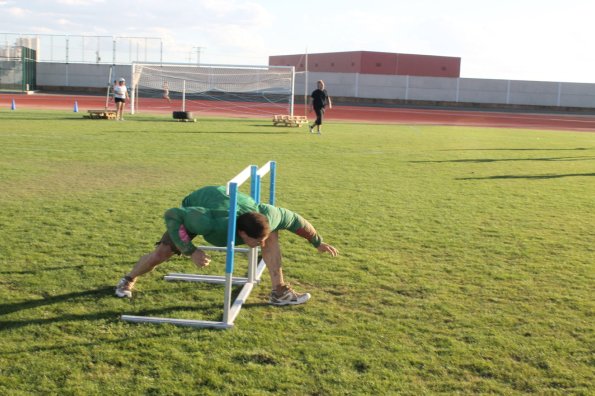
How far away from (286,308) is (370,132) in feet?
66.7

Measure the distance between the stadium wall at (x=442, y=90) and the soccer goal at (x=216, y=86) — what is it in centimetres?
895

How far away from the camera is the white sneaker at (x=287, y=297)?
559 centimetres

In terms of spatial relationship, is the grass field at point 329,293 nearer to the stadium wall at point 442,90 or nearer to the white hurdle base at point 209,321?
the white hurdle base at point 209,321

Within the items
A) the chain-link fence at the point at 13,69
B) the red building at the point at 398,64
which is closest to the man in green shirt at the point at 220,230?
the chain-link fence at the point at 13,69

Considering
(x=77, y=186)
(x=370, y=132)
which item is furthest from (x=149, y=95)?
(x=77, y=186)

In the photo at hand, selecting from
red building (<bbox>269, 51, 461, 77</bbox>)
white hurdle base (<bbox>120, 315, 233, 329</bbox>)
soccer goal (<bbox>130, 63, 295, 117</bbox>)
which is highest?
red building (<bbox>269, 51, 461, 77</bbox>)

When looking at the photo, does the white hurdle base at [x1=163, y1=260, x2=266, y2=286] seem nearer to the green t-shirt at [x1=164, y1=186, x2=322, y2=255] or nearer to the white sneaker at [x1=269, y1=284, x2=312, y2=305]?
the white sneaker at [x1=269, y1=284, x2=312, y2=305]

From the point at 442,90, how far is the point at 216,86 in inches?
873

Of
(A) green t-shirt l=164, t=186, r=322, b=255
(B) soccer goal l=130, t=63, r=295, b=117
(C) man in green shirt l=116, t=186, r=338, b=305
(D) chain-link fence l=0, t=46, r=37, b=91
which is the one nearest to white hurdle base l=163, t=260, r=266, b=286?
(C) man in green shirt l=116, t=186, r=338, b=305

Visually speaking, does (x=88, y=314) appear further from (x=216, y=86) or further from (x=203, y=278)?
(x=216, y=86)

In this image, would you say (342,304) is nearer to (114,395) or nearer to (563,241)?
(114,395)

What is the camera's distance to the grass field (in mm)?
4328

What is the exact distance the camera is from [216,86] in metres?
38.0

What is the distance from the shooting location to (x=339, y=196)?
10.9 m
